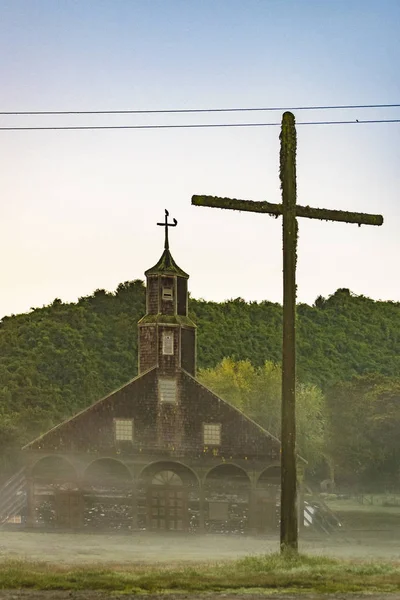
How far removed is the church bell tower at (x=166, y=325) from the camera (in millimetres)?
50188

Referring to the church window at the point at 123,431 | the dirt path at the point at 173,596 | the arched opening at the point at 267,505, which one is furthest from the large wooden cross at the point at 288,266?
the church window at the point at 123,431

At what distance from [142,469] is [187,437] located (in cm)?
268

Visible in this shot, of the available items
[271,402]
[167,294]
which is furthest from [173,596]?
[271,402]

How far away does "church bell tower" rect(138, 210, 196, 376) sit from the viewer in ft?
165

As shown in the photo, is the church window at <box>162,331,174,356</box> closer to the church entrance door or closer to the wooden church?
the wooden church

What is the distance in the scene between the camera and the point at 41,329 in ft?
367

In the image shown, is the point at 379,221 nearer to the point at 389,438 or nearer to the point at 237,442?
the point at 237,442

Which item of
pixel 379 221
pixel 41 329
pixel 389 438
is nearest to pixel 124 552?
pixel 379 221

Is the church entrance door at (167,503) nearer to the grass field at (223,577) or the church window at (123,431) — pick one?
the church window at (123,431)

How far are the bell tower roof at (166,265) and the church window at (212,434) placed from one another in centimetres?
835

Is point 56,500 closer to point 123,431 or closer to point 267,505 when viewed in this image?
point 123,431

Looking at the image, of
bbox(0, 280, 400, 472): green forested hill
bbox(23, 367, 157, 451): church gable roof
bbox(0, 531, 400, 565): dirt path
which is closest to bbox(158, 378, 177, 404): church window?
bbox(23, 367, 157, 451): church gable roof

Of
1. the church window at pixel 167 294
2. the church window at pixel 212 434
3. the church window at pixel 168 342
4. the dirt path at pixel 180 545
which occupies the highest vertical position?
the church window at pixel 167 294

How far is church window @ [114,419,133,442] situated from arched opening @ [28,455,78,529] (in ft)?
9.12
